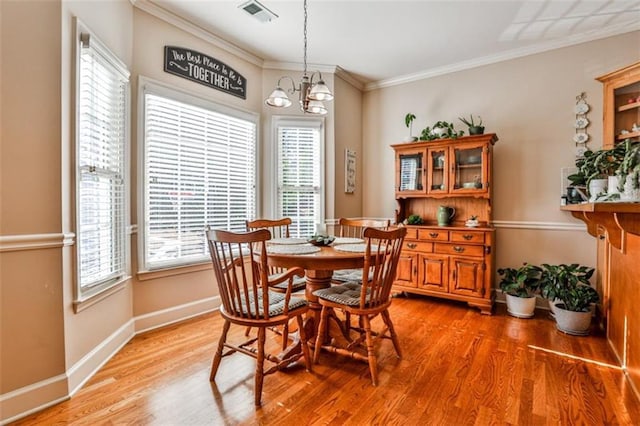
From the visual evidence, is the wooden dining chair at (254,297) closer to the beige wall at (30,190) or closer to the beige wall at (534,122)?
the beige wall at (30,190)

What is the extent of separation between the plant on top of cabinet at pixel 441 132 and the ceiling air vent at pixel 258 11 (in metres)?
2.04

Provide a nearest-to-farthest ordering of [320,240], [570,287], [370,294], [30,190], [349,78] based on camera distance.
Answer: [30,190] < [370,294] < [320,240] < [570,287] < [349,78]

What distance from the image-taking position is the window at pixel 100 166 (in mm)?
2023

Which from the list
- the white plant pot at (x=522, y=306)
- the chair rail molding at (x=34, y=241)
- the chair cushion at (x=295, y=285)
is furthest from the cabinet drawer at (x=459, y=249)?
the chair rail molding at (x=34, y=241)

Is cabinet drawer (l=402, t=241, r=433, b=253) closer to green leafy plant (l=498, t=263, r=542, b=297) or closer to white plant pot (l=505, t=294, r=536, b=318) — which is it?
green leafy plant (l=498, t=263, r=542, b=297)

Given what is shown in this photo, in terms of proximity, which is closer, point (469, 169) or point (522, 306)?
point (522, 306)

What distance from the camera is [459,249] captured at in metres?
3.41

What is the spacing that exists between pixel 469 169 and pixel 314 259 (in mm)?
2513

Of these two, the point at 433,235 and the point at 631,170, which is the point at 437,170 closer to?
the point at 433,235

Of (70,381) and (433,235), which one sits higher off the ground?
(433,235)

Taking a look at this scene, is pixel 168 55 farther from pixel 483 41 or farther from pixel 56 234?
pixel 483 41

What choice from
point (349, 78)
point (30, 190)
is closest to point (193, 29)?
point (349, 78)

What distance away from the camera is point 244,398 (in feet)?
5.99

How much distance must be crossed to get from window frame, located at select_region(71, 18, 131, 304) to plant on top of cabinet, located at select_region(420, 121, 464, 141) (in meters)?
3.02
